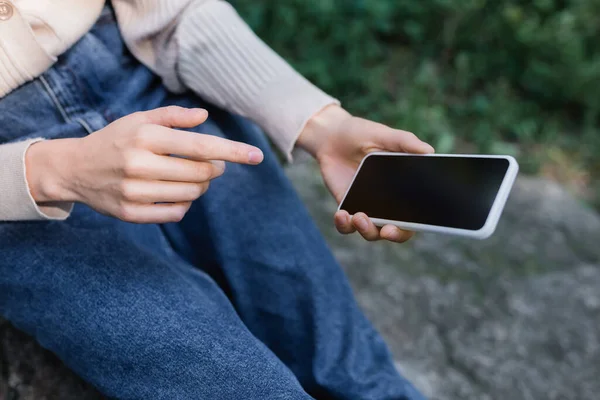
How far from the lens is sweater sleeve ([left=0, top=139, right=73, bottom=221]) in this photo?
64 centimetres

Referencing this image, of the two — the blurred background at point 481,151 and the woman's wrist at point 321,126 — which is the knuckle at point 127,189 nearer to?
the woman's wrist at point 321,126

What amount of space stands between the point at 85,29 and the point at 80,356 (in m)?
0.45

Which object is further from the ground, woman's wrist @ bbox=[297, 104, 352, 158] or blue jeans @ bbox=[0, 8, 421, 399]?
woman's wrist @ bbox=[297, 104, 352, 158]

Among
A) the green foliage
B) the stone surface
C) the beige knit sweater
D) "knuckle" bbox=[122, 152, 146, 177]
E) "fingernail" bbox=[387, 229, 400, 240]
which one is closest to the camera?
"knuckle" bbox=[122, 152, 146, 177]

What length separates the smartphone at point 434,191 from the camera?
66 cm

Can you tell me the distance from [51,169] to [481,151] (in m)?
1.80

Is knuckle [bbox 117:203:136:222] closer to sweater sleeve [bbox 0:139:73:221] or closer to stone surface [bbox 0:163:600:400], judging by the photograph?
sweater sleeve [bbox 0:139:73:221]

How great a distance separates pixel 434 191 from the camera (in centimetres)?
73

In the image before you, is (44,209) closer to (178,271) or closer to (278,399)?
(178,271)

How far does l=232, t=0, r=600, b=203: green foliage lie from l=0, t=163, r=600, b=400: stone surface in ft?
2.05

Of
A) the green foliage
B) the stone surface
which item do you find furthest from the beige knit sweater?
the green foliage

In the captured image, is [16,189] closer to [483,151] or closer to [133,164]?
[133,164]

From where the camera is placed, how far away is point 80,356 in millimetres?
692

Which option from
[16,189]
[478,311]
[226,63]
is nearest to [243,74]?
[226,63]
